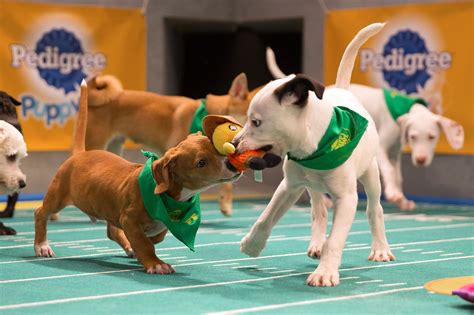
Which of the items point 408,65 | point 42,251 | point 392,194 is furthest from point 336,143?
point 408,65

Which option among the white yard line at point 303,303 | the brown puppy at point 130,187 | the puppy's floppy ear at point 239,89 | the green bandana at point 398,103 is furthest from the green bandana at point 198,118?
the white yard line at point 303,303

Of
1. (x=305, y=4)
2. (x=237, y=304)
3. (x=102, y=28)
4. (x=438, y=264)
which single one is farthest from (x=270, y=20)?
(x=237, y=304)

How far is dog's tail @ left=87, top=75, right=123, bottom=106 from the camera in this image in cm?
907

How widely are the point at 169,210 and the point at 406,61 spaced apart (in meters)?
6.59

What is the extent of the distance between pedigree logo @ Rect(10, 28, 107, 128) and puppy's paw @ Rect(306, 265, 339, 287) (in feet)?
22.7

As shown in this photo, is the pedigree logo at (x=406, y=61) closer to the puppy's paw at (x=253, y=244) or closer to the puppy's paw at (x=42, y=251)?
the puppy's paw at (x=253, y=244)

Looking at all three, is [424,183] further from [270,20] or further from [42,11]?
[42,11]

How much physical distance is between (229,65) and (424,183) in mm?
3727

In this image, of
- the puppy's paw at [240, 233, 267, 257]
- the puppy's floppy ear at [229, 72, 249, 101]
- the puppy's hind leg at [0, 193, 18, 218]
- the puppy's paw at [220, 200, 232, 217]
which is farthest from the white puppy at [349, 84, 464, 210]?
the puppy's paw at [240, 233, 267, 257]

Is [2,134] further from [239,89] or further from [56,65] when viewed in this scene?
[56,65]

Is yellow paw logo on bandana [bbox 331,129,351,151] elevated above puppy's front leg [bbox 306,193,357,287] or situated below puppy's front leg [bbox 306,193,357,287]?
above

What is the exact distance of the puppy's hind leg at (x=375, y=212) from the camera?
597 cm

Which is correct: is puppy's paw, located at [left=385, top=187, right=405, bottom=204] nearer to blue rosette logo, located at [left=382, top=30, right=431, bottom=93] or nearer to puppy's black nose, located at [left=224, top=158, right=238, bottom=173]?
blue rosette logo, located at [left=382, top=30, right=431, bottom=93]

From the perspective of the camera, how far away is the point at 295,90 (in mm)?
4961
